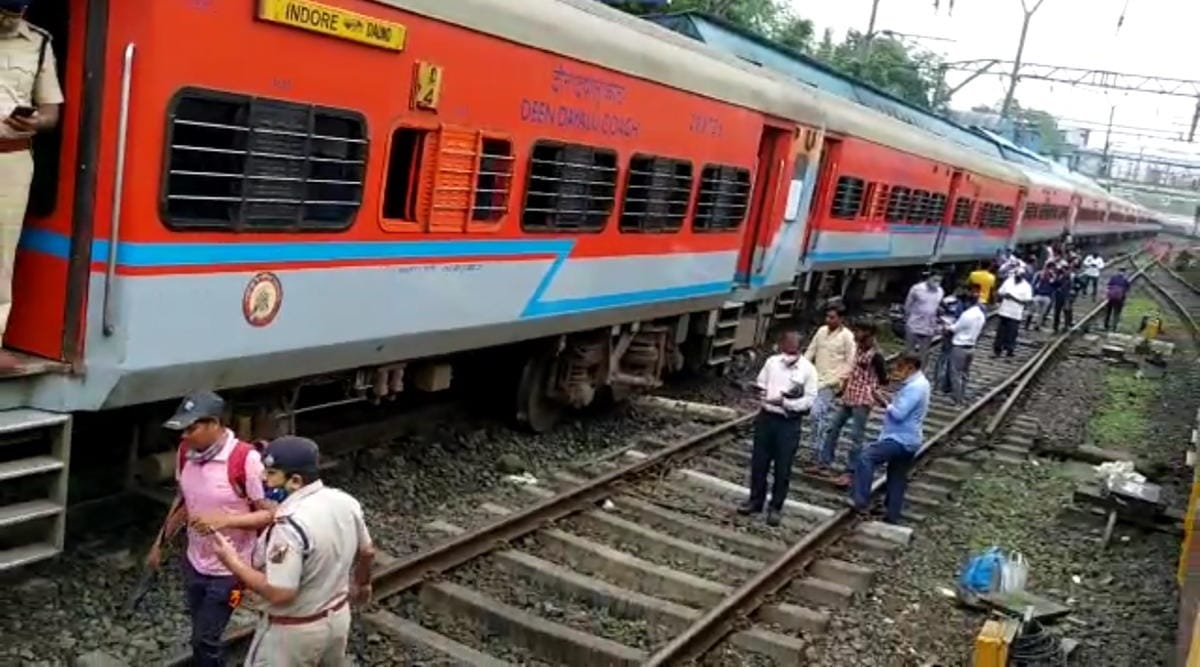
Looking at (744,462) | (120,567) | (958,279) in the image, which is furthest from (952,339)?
(958,279)

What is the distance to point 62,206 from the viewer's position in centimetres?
562

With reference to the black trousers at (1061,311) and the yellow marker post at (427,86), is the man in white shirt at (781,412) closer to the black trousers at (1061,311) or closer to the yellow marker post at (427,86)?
the yellow marker post at (427,86)

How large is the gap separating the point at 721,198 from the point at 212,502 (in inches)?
314

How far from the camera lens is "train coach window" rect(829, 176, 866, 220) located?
16.4 meters

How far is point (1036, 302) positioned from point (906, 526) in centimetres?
1670

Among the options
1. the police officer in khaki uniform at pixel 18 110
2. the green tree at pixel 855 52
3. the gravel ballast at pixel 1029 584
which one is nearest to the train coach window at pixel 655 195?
the gravel ballast at pixel 1029 584

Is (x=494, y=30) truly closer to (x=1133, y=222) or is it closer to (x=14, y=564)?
(x=14, y=564)

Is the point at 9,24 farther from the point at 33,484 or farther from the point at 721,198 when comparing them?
the point at 721,198

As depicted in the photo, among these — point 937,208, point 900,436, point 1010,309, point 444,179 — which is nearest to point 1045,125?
point 937,208

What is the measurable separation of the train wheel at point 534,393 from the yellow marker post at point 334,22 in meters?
3.98

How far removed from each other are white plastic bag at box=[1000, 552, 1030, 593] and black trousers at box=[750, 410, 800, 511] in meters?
1.60

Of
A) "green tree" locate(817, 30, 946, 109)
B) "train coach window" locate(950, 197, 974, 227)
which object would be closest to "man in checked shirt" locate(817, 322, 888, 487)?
"train coach window" locate(950, 197, 974, 227)

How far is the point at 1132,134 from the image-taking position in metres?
63.1

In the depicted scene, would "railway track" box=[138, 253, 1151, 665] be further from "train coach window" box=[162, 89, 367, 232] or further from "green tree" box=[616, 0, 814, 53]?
"green tree" box=[616, 0, 814, 53]
